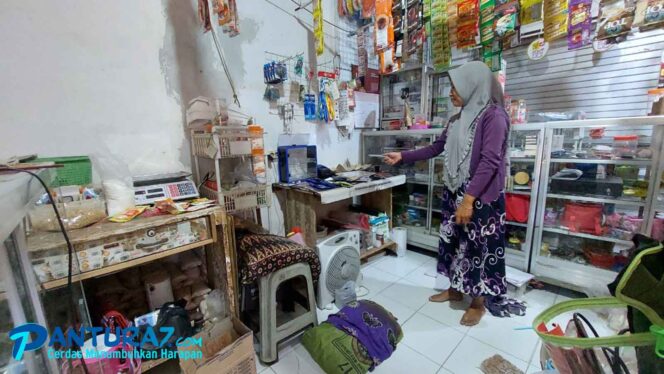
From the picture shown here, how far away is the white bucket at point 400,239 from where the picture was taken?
2.74m

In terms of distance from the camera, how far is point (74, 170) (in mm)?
1394

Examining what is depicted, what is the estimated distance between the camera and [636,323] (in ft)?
1.50

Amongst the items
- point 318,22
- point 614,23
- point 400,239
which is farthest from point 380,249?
point 614,23

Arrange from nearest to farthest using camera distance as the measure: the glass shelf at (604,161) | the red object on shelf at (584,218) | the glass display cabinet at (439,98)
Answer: the glass shelf at (604,161), the red object on shelf at (584,218), the glass display cabinet at (439,98)

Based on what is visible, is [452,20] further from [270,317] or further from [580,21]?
[270,317]

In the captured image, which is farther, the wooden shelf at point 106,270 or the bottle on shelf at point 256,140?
the bottle on shelf at point 256,140

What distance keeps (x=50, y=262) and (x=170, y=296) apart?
0.64 meters

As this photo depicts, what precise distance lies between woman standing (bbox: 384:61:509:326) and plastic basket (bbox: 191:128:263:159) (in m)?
1.24

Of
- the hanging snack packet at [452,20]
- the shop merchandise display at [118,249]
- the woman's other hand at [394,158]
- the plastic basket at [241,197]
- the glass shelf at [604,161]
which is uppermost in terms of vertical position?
the hanging snack packet at [452,20]

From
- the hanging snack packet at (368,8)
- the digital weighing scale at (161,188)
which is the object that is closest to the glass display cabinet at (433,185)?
the hanging snack packet at (368,8)

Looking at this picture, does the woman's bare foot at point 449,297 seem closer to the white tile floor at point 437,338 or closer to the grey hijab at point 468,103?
the white tile floor at point 437,338

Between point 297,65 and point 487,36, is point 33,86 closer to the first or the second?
point 297,65

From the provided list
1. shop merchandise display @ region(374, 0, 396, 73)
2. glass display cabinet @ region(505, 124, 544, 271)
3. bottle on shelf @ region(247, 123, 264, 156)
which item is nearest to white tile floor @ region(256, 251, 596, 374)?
glass display cabinet @ region(505, 124, 544, 271)

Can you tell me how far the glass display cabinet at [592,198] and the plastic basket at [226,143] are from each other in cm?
204
